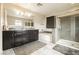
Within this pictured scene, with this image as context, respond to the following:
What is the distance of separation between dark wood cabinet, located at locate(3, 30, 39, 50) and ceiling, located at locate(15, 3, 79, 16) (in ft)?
1.82

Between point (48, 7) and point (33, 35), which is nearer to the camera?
point (48, 7)

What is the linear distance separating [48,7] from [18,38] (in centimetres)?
110

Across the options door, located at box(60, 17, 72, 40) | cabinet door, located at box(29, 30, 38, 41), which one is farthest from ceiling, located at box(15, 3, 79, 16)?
cabinet door, located at box(29, 30, 38, 41)

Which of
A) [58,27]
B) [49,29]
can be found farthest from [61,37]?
[49,29]

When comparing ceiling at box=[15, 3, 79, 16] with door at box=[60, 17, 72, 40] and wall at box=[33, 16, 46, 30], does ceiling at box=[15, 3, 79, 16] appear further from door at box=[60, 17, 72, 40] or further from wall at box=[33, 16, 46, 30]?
door at box=[60, 17, 72, 40]

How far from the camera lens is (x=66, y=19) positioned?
68.7 inches

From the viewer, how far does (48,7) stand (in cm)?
151

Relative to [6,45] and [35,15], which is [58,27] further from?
[6,45]

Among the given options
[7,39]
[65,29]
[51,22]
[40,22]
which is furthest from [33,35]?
[65,29]

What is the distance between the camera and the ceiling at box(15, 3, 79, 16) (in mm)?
1422

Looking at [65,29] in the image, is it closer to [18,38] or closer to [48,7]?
[48,7]

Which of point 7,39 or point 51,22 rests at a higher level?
point 51,22
